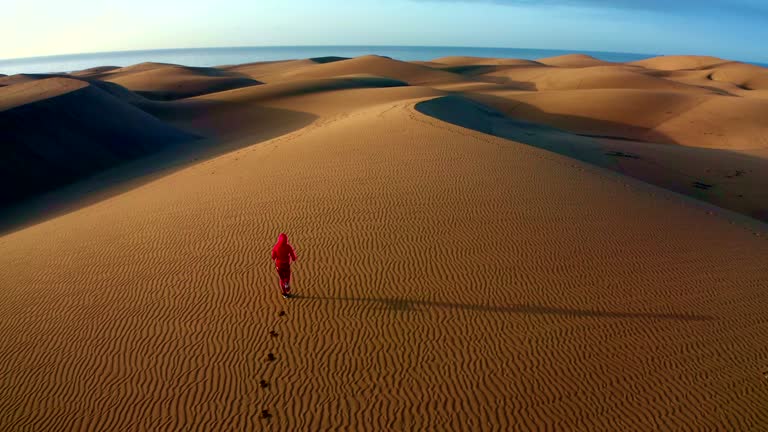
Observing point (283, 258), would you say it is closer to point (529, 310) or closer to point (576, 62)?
point (529, 310)

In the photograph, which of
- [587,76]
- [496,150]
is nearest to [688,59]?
[587,76]

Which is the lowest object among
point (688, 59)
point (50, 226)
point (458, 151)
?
point (50, 226)

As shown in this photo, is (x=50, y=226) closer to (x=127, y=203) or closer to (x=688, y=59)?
(x=127, y=203)

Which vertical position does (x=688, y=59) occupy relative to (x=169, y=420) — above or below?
above

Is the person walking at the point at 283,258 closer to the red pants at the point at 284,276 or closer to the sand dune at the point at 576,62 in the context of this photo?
the red pants at the point at 284,276

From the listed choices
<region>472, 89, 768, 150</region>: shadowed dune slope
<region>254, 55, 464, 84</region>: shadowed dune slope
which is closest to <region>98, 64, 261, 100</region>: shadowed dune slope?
<region>254, 55, 464, 84</region>: shadowed dune slope

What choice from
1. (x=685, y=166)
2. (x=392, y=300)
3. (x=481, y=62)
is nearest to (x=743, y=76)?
(x=481, y=62)

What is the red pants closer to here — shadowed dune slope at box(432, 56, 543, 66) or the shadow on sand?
the shadow on sand
